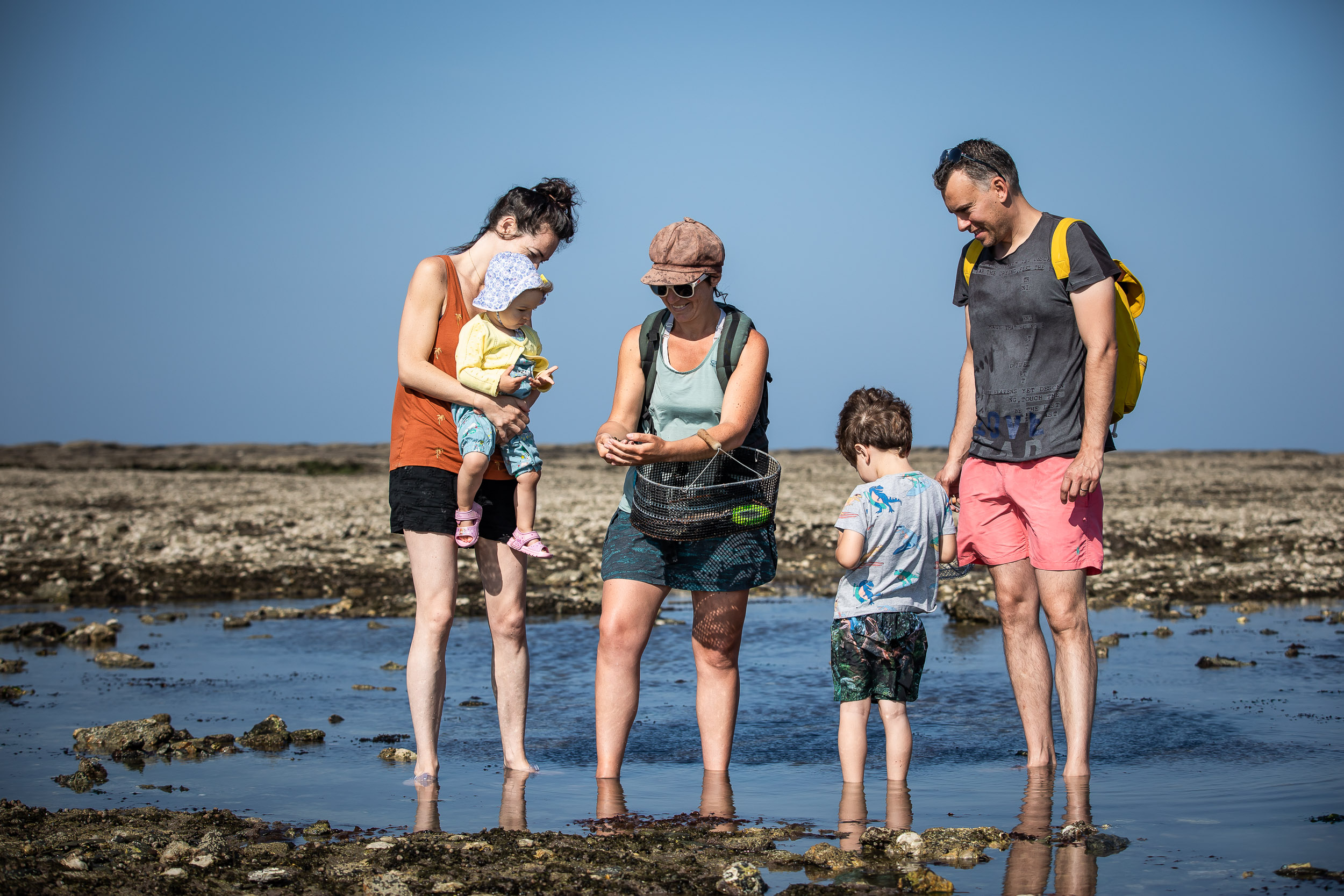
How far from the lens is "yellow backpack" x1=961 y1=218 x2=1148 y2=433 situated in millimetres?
4656

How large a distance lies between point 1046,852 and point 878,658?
1060mm

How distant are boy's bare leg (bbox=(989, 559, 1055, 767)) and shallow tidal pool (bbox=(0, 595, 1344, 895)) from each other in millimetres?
179

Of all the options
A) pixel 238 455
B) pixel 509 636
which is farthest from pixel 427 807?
pixel 238 455

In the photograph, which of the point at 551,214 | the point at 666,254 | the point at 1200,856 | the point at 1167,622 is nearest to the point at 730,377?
the point at 666,254

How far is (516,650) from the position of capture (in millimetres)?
5199

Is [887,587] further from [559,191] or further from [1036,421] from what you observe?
[559,191]

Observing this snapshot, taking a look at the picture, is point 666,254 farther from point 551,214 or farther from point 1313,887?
point 1313,887

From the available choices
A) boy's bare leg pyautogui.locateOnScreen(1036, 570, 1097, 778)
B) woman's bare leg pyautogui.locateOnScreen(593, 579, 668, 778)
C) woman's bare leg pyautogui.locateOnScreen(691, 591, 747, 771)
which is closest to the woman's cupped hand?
woman's bare leg pyautogui.locateOnScreen(593, 579, 668, 778)

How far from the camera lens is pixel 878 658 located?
4680 mm

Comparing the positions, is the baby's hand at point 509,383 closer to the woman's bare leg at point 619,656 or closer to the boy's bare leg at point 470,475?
the boy's bare leg at point 470,475

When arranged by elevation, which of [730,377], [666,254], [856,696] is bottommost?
[856,696]

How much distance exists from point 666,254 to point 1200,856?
2.80 m

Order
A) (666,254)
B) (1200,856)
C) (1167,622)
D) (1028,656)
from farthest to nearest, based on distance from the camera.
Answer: (1167,622) → (1028,656) → (666,254) → (1200,856)

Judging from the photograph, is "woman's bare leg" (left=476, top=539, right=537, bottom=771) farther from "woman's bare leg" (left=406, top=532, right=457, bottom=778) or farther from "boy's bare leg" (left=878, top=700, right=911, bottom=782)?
"boy's bare leg" (left=878, top=700, right=911, bottom=782)
